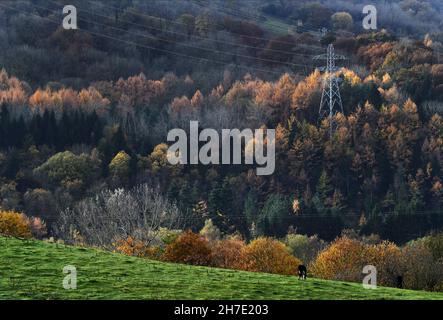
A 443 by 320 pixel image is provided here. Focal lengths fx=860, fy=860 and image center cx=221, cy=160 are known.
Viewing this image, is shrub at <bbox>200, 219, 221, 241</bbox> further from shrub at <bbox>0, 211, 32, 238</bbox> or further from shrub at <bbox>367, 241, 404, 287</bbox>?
shrub at <bbox>0, 211, 32, 238</bbox>

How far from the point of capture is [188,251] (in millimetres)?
68875

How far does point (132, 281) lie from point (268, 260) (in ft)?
192

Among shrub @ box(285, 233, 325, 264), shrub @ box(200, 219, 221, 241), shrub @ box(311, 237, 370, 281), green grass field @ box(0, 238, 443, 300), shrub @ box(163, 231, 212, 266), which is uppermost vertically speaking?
green grass field @ box(0, 238, 443, 300)

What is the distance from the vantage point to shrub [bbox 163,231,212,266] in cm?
6788

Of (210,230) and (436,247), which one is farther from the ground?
(436,247)

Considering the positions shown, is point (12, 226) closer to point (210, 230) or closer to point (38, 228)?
point (38, 228)

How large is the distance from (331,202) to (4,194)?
6216 cm

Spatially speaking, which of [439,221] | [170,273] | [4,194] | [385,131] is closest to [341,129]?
[385,131]

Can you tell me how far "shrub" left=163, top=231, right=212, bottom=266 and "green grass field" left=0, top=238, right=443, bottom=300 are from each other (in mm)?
23122

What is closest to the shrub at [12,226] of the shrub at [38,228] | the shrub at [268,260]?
the shrub at [268,260]

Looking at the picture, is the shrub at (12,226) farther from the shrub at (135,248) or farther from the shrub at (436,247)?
the shrub at (436,247)

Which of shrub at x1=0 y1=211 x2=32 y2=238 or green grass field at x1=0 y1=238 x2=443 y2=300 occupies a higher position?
green grass field at x1=0 y1=238 x2=443 y2=300

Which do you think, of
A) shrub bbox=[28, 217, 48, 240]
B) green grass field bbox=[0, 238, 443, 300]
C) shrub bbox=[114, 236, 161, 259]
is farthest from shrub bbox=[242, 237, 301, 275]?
shrub bbox=[28, 217, 48, 240]

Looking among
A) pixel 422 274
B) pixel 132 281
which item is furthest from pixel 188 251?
pixel 132 281
